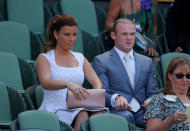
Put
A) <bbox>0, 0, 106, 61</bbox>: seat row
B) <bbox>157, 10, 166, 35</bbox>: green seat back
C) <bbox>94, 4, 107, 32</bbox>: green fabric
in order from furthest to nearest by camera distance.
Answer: <bbox>157, 10, 166, 35</bbox>: green seat back → <bbox>94, 4, 107, 32</bbox>: green fabric → <bbox>0, 0, 106, 61</bbox>: seat row

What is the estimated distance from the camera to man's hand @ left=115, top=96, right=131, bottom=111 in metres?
5.57

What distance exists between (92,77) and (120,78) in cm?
31

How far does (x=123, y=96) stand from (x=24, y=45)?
5.37 ft

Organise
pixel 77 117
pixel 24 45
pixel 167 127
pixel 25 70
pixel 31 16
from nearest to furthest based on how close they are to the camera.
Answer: pixel 167 127 → pixel 77 117 → pixel 25 70 → pixel 24 45 → pixel 31 16

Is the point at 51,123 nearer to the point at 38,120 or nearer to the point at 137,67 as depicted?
the point at 38,120

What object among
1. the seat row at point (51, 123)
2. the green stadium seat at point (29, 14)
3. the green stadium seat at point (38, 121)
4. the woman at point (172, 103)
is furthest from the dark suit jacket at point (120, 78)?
the green stadium seat at point (29, 14)

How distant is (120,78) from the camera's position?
5863 millimetres

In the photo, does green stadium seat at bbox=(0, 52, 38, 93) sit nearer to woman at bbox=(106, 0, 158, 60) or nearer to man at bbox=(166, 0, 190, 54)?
woman at bbox=(106, 0, 158, 60)

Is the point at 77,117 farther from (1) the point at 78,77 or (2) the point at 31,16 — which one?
(2) the point at 31,16

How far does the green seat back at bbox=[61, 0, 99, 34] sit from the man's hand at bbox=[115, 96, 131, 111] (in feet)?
8.31

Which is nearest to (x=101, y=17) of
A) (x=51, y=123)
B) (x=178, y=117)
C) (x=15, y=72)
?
(x=15, y=72)

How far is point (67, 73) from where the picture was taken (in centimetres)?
561

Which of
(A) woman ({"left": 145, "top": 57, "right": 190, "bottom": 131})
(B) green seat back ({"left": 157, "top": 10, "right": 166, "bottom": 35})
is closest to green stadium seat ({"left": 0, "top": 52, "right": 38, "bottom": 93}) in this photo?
(A) woman ({"left": 145, "top": 57, "right": 190, "bottom": 131})

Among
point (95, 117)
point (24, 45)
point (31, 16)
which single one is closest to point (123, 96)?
point (95, 117)
